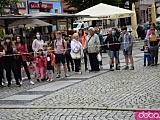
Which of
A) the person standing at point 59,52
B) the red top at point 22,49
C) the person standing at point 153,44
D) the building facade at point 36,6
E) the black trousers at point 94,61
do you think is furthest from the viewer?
the building facade at point 36,6

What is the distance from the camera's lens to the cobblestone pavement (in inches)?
301

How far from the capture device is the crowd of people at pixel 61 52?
13.0 metres

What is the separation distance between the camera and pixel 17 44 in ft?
46.9

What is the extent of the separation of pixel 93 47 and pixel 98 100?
6356mm

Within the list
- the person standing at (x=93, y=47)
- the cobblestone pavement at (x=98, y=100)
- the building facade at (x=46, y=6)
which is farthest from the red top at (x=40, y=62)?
the building facade at (x=46, y=6)

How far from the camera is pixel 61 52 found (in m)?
14.6

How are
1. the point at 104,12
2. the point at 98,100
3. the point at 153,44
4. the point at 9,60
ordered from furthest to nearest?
the point at 104,12 < the point at 153,44 < the point at 9,60 < the point at 98,100

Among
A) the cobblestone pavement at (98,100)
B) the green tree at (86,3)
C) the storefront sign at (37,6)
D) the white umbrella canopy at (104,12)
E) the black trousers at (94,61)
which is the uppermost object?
the storefront sign at (37,6)

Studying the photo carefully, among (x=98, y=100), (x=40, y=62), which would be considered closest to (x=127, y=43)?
(x=40, y=62)

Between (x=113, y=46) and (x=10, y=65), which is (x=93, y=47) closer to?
(x=113, y=46)

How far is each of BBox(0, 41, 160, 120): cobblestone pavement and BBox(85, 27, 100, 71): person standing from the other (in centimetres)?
246

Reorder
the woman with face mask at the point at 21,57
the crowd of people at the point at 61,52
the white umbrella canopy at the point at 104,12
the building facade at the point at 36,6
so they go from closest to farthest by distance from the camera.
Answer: the crowd of people at the point at 61,52 < the woman with face mask at the point at 21,57 < the white umbrella canopy at the point at 104,12 < the building facade at the point at 36,6

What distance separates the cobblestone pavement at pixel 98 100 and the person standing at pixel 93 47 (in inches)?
96.8

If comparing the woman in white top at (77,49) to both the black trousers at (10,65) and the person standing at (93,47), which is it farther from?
the black trousers at (10,65)
